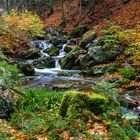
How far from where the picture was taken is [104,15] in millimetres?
28734

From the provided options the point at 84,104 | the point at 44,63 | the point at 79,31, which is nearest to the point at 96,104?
the point at 84,104

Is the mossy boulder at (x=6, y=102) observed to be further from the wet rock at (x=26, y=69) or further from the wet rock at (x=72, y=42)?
the wet rock at (x=72, y=42)

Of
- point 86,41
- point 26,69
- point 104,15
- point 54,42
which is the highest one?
point 104,15

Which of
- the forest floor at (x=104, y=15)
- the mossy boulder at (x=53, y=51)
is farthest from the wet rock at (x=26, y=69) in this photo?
the forest floor at (x=104, y=15)

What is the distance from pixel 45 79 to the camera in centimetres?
1603

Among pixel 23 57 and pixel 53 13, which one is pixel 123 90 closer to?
pixel 23 57

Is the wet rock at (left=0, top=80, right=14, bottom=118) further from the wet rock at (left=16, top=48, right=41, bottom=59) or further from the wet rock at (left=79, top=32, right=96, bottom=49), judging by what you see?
the wet rock at (left=16, top=48, right=41, bottom=59)

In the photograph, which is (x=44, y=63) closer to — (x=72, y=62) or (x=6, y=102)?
(x=72, y=62)

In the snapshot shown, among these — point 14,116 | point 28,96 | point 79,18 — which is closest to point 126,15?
point 79,18

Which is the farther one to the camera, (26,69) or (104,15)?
(104,15)

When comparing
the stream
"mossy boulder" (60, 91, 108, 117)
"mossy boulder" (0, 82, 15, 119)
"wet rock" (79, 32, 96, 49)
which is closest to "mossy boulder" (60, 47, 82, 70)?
the stream

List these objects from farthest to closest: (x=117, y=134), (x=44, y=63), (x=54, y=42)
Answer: (x=54, y=42)
(x=44, y=63)
(x=117, y=134)

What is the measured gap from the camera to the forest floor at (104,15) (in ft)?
81.3

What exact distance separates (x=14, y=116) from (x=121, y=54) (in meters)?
11.0
